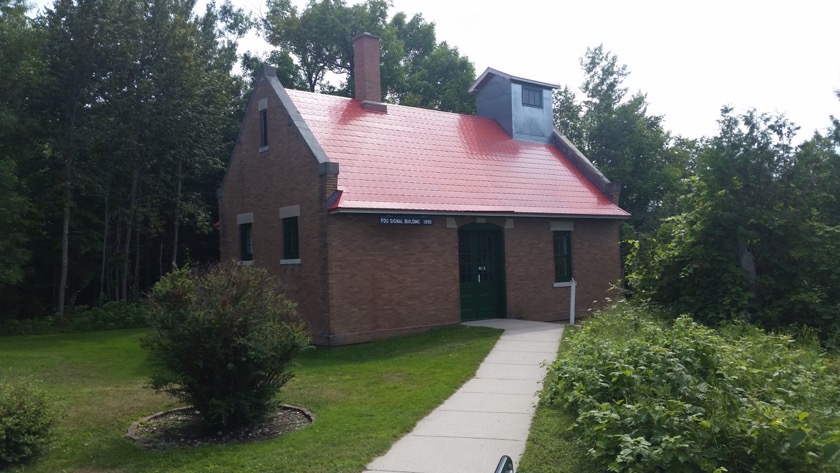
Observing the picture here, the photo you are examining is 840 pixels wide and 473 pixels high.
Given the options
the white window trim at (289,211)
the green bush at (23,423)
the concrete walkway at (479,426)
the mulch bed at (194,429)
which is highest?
the white window trim at (289,211)

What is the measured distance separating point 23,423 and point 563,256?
15.7 metres

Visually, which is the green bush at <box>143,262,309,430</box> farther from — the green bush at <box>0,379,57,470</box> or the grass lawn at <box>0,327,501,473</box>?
the green bush at <box>0,379,57,470</box>

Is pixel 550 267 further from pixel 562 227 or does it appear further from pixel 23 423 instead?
pixel 23 423

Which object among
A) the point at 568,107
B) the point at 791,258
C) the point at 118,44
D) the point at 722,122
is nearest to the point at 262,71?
the point at 118,44

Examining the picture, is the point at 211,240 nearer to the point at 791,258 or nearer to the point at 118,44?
the point at 118,44

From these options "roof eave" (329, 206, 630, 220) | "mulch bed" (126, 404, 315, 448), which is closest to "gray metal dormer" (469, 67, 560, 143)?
"roof eave" (329, 206, 630, 220)

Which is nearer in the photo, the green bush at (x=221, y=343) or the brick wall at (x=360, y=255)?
the green bush at (x=221, y=343)

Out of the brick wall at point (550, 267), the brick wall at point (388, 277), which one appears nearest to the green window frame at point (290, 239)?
the brick wall at point (388, 277)

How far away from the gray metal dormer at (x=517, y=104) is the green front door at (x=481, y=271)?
613 centimetres

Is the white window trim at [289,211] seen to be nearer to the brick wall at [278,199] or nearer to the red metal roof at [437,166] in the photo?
the brick wall at [278,199]

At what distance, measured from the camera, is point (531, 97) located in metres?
23.9

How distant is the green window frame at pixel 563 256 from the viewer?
65.7 feet

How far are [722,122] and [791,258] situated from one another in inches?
111

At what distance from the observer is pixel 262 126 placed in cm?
1877
